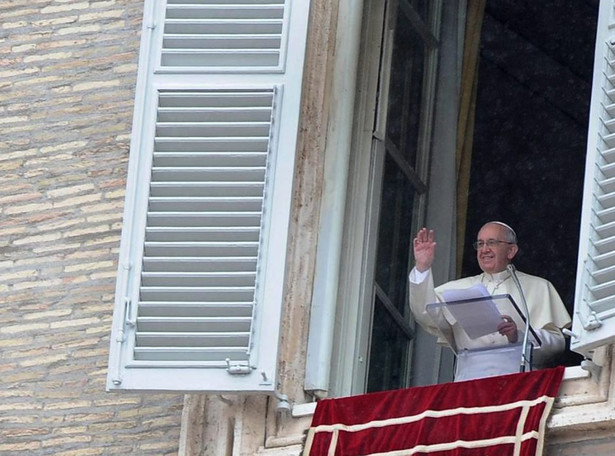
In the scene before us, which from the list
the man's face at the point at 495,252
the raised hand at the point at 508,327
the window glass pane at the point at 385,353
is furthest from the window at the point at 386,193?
the raised hand at the point at 508,327

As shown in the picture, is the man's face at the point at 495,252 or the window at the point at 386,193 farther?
the man's face at the point at 495,252

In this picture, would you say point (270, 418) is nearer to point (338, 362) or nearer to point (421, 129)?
point (338, 362)

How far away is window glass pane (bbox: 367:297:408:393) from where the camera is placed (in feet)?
29.2

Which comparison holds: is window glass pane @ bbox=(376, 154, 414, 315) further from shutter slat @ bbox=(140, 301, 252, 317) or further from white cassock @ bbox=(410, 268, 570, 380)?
shutter slat @ bbox=(140, 301, 252, 317)

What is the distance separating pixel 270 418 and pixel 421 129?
5.58 ft

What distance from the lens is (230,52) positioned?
8586mm

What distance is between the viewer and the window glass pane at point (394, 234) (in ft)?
29.6

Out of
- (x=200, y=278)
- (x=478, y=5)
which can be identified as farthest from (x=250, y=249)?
(x=478, y=5)

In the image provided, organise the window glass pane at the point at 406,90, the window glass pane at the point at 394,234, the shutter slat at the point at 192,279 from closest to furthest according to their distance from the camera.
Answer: the shutter slat at the point at 192,279, the window glass pane at the point at 394,234, the window glass pane at the point at 406,90

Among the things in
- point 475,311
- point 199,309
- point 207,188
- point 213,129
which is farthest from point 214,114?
point 475,311

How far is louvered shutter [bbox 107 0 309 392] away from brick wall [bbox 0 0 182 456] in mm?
470

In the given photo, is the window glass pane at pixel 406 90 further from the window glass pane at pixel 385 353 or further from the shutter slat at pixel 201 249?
the shutter slat at pixel 201 249

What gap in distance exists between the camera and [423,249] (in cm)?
863

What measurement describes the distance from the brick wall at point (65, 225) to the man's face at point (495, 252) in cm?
125
